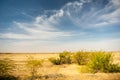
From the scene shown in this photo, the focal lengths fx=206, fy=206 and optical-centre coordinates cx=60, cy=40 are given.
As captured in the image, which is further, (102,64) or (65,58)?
(65,58)

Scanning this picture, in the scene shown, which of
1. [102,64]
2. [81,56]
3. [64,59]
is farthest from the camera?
[64,59]

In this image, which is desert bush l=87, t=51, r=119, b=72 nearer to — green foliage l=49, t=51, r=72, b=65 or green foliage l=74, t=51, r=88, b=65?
green foliage l=74, t=51, r=88, b=65

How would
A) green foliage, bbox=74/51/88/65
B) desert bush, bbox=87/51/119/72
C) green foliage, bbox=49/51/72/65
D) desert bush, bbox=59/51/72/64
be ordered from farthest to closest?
desert bush, bbox=59/51/72/64 < green foliage, bbox=49/51/72/65 < green foliage, bbox=74/51/88/65 < desert bush, bbox=87/51/119/72

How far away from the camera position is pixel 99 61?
1722cm

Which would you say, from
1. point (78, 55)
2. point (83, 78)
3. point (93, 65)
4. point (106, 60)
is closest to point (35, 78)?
point (83, 78)

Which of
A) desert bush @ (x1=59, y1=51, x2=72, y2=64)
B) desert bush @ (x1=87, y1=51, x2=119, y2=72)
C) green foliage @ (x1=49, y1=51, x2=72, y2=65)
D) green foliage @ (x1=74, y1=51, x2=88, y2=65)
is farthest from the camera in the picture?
desert bush @ (x1=59, y1=51, x2=72, y2=64)

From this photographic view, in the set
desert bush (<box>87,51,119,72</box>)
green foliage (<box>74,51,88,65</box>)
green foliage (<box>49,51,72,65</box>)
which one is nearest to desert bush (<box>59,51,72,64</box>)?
green foliage (<box>49,51,72,65</box>)

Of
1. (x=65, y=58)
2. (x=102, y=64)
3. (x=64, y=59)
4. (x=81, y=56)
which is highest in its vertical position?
(x=81, y=56)

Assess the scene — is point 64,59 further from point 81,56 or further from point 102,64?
point 102,64

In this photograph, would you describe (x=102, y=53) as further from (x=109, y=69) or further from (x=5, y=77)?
(x=5, y=77)

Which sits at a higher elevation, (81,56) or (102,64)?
(81,56)

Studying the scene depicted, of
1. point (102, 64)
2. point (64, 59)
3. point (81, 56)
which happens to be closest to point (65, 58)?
point (64, 59)

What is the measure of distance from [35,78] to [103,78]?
4424 mm

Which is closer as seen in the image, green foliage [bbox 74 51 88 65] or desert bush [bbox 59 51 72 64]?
green foliage [bbox 74 51 88 65]
